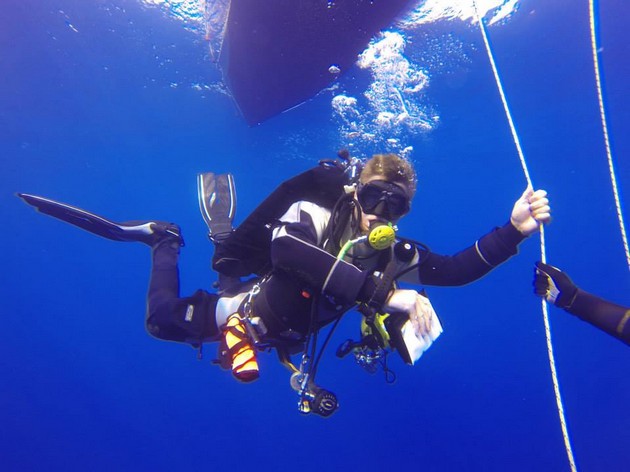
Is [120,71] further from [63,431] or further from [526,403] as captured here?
[526,403]

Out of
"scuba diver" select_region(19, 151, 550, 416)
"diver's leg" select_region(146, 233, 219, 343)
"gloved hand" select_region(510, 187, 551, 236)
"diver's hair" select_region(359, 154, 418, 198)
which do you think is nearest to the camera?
"scuba diver" select_region(19, 151, 550, 416)

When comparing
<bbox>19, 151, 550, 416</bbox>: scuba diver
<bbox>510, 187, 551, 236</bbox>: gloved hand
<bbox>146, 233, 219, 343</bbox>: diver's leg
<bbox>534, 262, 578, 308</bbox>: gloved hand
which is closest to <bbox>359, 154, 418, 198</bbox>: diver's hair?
<bbox>19, 151, 550, 416</bbox>: scuba diver

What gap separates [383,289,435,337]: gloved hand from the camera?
7.29 feet

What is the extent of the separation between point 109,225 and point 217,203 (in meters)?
1.50

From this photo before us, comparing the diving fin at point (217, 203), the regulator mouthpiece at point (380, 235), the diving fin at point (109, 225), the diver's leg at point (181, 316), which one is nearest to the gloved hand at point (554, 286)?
the regulator mouthpiece at point (380, 235)

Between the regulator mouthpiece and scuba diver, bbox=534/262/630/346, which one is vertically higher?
scuba diver, bbox=534/262/630/346

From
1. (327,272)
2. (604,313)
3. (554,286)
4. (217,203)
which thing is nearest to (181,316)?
(217,203)

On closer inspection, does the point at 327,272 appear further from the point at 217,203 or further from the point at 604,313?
the point at 217,203

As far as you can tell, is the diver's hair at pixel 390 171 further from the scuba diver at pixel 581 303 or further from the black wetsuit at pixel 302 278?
the scuba diver at pixel 581 303

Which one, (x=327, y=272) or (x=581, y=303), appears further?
(x=581, y=303)

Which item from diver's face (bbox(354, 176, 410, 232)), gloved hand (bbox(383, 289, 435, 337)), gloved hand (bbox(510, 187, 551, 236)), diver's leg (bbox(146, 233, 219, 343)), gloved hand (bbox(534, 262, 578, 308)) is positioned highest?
gloved hand (bbox(510, 187, 551, 236))

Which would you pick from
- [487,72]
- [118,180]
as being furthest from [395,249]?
[118,180]

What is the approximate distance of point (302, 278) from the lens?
2.63 meters

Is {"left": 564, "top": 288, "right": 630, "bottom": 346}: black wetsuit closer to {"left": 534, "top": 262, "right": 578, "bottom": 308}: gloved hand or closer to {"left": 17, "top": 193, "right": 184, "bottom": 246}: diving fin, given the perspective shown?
{"left": 534, "top": 262, "right": 578, "bottom": 308}: gloved hand
